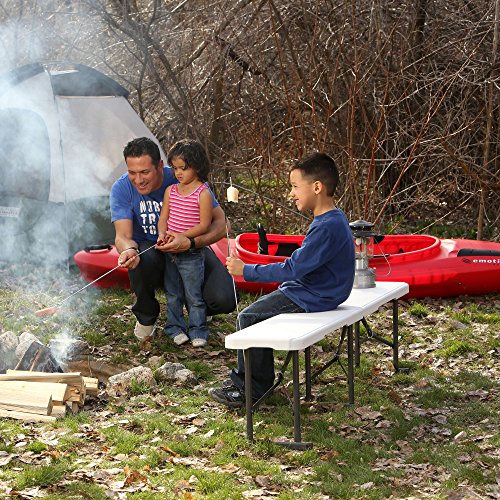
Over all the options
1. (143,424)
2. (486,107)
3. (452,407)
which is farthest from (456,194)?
(143,424)

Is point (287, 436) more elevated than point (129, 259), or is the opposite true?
point (129, 259)

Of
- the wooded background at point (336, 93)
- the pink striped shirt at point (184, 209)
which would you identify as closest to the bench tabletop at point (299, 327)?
the pink striped shirt at point (184, 209)

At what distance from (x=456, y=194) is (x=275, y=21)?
286cm

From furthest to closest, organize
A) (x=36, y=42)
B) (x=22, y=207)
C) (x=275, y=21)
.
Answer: (x=36, y=42), (x=275, y=21), (x=22, y=207)

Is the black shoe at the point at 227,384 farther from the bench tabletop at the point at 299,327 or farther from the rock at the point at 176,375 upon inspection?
the bench tabletop at the point at 299,327

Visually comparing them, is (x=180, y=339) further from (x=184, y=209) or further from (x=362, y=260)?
(x=362, y=260)

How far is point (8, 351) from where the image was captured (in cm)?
616

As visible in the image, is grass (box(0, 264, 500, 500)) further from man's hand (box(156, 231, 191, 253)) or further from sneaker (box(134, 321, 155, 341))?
man's hand (box(156, 231, 191, 253))

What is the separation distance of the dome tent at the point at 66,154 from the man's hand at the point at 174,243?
116 inches

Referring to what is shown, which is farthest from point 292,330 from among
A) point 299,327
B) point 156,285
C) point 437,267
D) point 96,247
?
point 96,247

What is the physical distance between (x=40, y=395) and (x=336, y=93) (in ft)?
20.3

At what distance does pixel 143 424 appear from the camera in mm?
5262

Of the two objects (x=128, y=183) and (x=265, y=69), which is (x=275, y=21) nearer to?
(x=265, y=69)

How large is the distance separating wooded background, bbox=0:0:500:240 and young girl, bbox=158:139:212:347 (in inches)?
118
